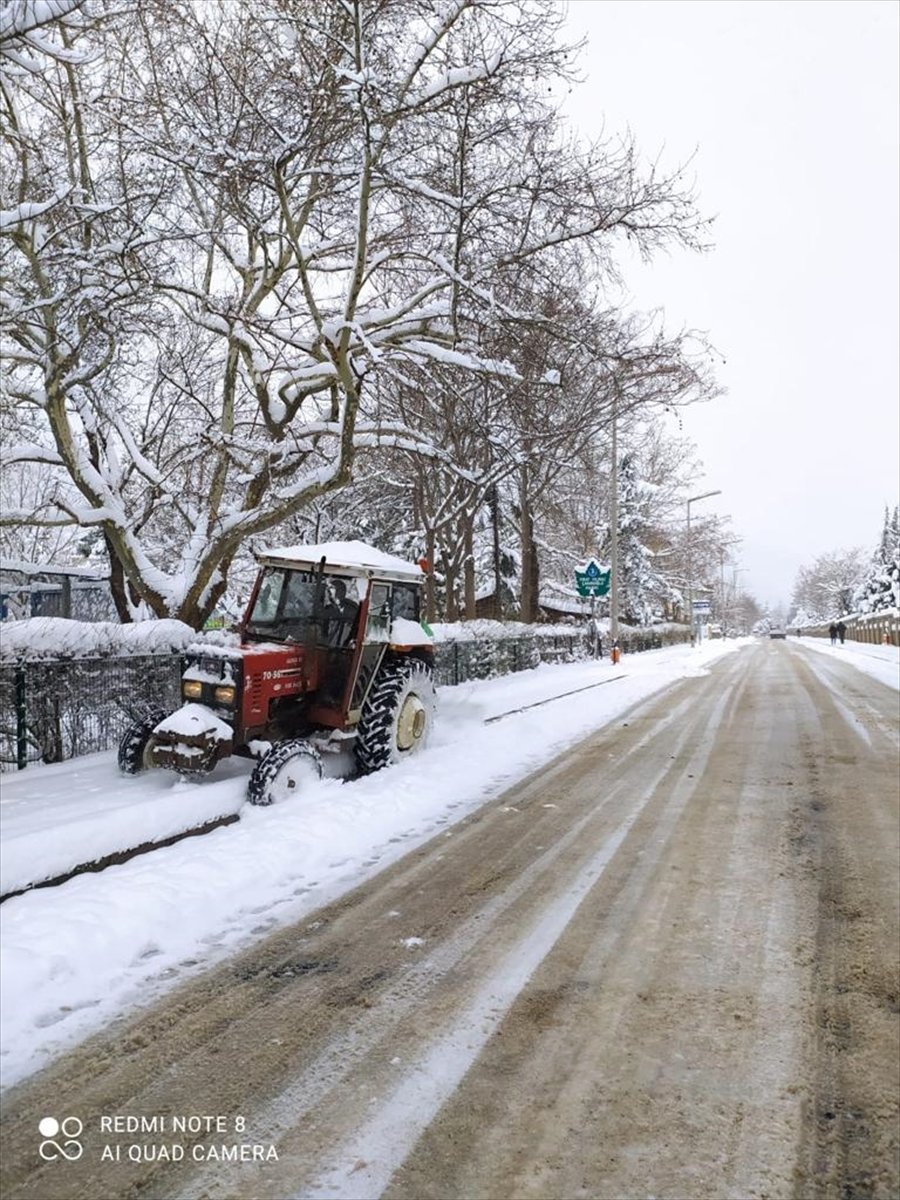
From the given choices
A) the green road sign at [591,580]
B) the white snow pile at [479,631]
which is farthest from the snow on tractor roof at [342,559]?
the green road sign at [591,580]

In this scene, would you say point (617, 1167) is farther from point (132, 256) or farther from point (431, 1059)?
point (132, 256)

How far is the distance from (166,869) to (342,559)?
3.92m

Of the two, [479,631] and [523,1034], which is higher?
[479,631]

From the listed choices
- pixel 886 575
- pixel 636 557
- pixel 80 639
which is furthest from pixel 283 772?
pixel 886 575

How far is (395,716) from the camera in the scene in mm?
8102

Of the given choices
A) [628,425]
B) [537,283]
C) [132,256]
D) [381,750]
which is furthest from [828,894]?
[628,425]

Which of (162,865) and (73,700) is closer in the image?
(162,865)

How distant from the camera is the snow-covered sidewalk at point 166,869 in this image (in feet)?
11.8

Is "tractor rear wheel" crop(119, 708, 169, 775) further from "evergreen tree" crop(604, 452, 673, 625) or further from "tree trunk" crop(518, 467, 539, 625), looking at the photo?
"evergreen tree" crop(604, 452, 673, 625)

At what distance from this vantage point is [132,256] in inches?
401

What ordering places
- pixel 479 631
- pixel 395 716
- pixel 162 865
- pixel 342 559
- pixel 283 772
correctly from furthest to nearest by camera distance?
pixel 479 631
pixel 342 559
pixel 395 716
pixel 283 772
pixel 162 865

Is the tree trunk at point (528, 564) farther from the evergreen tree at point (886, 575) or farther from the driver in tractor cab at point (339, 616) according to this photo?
the evergreen tree at point (886, 575)

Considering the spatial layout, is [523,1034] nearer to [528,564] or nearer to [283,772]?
[283,772]

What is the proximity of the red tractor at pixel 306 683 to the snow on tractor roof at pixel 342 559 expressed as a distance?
2 cm
